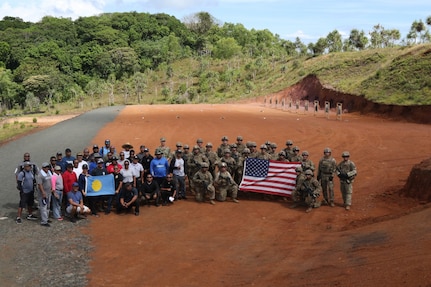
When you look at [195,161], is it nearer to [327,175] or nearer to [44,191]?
[327,175]

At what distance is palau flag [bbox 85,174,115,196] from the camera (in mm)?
11227

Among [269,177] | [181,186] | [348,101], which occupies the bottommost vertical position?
[181,186]

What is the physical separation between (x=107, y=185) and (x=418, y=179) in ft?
28.4

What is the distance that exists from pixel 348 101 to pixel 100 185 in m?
29.1

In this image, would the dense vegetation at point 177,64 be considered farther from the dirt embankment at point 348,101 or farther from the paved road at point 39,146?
the paved road at point 39,146

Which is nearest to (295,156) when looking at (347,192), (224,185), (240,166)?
(240,166)

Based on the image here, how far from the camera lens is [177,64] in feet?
287

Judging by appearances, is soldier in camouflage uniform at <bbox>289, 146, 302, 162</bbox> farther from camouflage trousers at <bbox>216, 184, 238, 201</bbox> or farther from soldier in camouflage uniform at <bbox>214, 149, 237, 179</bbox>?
camouflage trousers at <bbox>216, 184, 238, 201</bbox>

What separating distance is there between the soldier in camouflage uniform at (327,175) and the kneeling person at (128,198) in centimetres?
504

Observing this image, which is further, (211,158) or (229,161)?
(211,158)

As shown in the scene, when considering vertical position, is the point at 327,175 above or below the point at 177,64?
below

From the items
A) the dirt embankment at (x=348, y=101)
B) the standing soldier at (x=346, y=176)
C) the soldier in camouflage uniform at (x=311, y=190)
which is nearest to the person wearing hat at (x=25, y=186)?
the soldier in camouflage uniform at (x=311, y=190)

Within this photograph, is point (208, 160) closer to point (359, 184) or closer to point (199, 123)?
point (359, 184)

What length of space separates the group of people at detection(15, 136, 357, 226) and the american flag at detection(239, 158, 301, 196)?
27 cm
